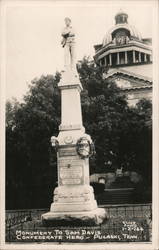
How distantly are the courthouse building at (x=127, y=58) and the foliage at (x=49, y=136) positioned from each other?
82 cm

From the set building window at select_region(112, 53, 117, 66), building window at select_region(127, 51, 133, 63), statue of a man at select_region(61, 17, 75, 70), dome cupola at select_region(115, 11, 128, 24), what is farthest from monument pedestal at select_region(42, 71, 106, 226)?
building window at select_region(112, 53, 117, 66)

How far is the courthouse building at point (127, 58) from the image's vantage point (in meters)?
11.2

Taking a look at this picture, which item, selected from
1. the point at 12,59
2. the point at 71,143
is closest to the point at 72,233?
the point at 71,143

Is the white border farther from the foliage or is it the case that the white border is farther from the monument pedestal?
the foliage

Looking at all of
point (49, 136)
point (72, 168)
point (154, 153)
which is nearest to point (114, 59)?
point (49, 136)

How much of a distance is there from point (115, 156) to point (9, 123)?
4382 millimetres

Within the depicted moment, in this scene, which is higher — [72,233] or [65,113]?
[65,113]

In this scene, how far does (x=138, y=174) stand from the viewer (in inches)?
615

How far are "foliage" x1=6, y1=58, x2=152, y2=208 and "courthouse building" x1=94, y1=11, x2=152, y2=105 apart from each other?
32.1 inches

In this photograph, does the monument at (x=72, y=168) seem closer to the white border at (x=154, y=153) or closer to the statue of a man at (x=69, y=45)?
the statue of a man at (x=69, y=45)

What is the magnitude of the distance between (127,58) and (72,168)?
235 inches

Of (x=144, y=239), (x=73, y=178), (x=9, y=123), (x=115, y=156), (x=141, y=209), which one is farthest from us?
(x=115, y=156)

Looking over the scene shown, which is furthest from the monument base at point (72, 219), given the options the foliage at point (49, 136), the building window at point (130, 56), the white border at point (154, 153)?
the building window at point (130, 56)

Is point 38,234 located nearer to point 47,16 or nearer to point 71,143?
point 71,143
